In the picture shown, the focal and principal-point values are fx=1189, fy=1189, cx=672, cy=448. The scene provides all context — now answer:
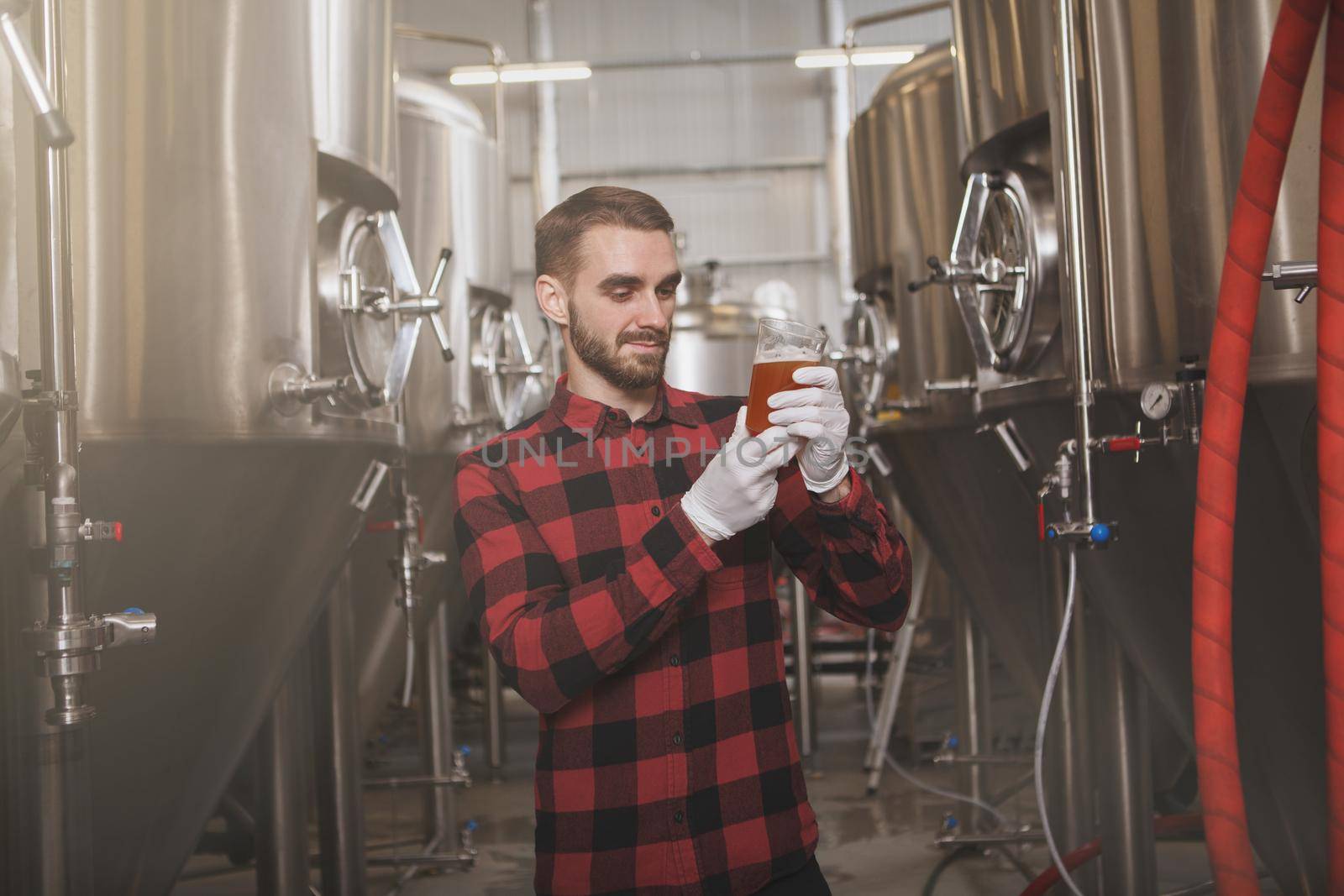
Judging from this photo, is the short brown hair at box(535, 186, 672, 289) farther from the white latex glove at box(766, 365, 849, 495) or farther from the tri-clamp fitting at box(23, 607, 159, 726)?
the tri-clamp fitting at box(23, 607, 159, 726)

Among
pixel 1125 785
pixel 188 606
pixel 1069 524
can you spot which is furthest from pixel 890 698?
pixel 188 606

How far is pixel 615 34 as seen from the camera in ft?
33.8

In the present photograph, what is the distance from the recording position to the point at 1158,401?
1.60 m

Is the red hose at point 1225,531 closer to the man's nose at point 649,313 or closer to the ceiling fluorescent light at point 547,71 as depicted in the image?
the man's nose at point 649,313

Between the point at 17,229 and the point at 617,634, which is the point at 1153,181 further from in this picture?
the point at 17,229

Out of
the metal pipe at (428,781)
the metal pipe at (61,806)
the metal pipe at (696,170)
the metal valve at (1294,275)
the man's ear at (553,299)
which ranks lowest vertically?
the metal pipe at (428,781)

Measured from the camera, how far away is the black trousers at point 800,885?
133 cm

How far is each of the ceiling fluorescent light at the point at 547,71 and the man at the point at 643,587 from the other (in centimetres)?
647

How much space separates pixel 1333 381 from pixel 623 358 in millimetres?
719

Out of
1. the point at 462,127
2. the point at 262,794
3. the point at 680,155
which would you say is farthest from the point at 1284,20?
the point at 680,155

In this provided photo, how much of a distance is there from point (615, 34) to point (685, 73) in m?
0.70

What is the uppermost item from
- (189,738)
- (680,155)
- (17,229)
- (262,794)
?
(680,155)

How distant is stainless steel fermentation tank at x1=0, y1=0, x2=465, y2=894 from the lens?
1642 mm

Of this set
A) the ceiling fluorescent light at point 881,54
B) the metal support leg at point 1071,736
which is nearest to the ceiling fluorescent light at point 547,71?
the ceiling fluorescent light at point 881,54
